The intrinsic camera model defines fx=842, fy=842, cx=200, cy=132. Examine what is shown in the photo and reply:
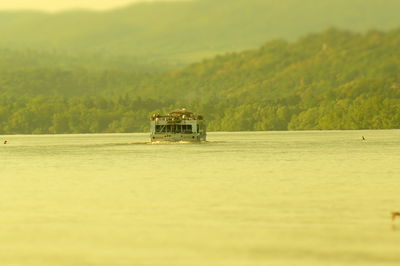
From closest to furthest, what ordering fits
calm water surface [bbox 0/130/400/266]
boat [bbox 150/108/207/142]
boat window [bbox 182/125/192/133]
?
calm water surface [bbox 0/130/400/266] → boat [bbox 150/108/207/142] → boat window [bbox 182/125/192/133]

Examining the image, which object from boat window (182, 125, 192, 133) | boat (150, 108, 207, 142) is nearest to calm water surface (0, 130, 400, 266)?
boat (150, 108, 207, 142)

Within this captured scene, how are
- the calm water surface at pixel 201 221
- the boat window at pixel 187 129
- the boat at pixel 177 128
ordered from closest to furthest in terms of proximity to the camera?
1. the calm water surface at pixel 201 221
2. the boat at pixel 177 128
3. the boat window at pixel 187 129

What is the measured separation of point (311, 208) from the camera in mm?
42250

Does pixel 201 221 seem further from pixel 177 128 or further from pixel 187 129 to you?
pixel 187 129

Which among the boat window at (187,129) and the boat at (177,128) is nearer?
the boat at (177,128)

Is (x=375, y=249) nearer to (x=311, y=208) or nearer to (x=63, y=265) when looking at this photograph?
(x=63, y=265)

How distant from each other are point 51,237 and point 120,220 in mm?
6044

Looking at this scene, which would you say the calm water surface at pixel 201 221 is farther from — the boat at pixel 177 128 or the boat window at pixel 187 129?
the boat window at pixel 187 129

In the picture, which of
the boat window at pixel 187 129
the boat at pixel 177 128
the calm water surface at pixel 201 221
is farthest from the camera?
the boat window at pixel 187 129

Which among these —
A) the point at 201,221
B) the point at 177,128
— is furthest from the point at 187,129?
the point at 201,221

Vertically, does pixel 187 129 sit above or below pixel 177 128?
below

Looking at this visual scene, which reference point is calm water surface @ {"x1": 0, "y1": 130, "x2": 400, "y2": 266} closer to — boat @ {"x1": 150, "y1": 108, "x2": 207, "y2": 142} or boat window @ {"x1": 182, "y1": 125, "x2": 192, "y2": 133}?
boat @ {"x1": 150, "y1": 108, "x2": 207, "y2": 142}

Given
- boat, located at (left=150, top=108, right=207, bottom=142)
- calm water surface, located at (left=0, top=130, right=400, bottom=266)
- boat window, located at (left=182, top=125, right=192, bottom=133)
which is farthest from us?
boat window, located at (left=182, top=125, right=192, bottom=133)

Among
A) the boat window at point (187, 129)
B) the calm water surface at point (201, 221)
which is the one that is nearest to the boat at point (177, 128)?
the boat window at point (187, 129)
